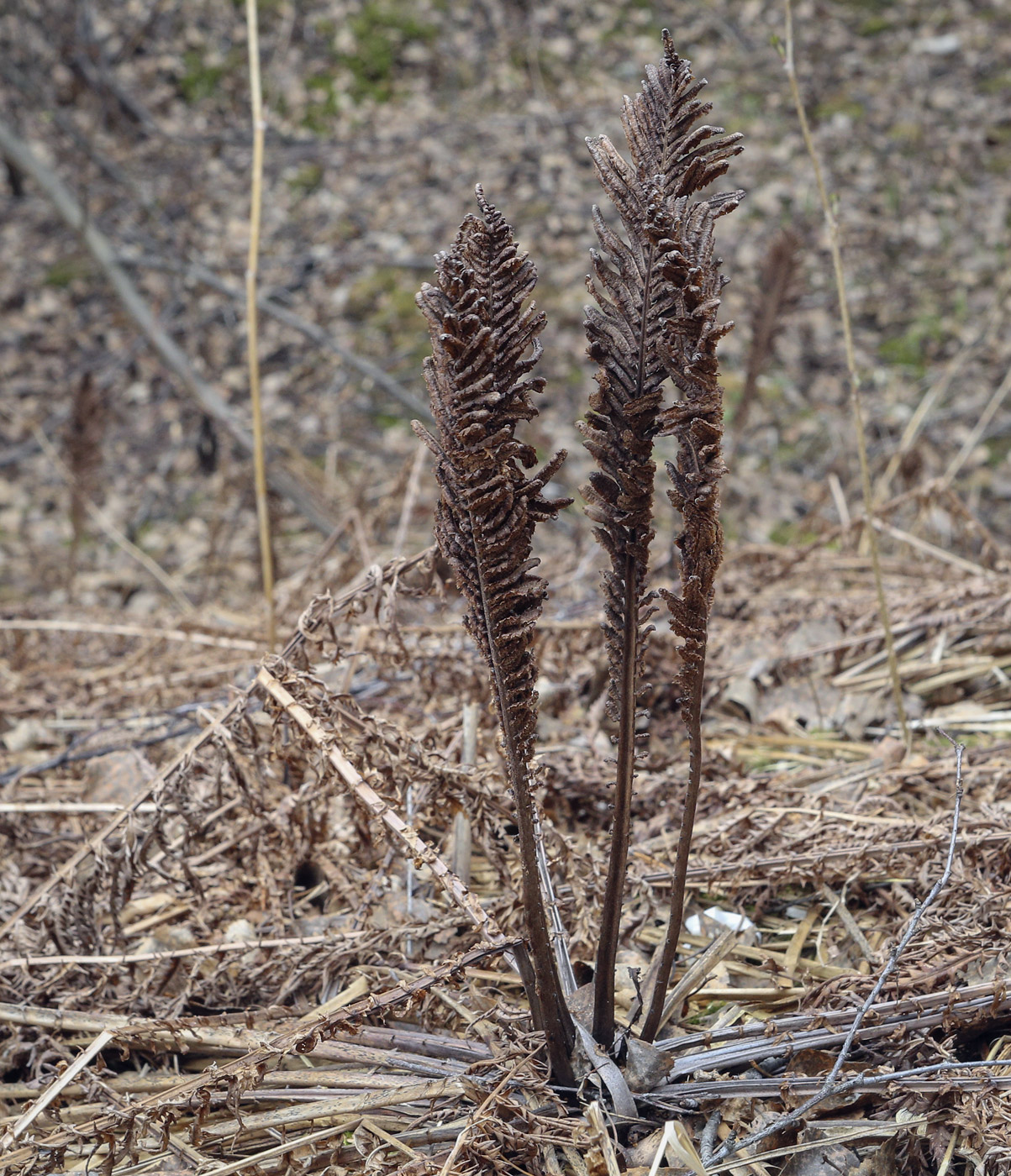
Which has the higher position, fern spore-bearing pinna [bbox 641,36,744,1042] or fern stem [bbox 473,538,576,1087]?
fern spore-bearing pinna [bbox 641,36,744,1042]

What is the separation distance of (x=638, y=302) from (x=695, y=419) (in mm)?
167

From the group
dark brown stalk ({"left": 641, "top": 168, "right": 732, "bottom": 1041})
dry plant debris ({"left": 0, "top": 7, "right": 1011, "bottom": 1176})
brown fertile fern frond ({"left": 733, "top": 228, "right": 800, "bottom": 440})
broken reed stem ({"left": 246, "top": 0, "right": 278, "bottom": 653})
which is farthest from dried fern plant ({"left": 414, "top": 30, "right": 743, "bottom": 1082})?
brown fertile fern frond ({"left": 733, "top": 228, "right": 800, "bottom": 440})

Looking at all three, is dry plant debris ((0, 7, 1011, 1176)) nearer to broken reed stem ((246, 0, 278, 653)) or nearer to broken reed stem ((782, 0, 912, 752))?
broken reed stem ((782, 0, 912, 752))

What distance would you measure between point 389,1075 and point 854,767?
1.28 metres

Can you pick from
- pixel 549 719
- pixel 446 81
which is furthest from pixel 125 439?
pixel 549 719

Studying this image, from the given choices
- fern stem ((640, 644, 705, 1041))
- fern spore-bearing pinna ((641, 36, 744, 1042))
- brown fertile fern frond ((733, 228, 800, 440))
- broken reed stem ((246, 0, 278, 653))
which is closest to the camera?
fern spore-bearing pinna ((641, 36, 744, 1042))

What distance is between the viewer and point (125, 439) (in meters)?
6.82

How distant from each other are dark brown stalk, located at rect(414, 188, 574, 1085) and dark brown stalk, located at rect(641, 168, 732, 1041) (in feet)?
0.49

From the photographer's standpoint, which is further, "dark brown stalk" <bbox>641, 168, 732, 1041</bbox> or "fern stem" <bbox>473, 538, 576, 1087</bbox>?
"fern stem" <bbox>473, 538, 576, 1087</bbox>

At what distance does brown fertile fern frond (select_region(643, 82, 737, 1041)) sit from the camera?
3.52 feet

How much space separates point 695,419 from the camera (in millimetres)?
1102

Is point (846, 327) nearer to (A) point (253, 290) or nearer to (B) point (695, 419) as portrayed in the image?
(B) point (695, 419)

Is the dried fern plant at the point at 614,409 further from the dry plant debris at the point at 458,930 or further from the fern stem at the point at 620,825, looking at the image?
the dry plant debris at the point at 458,930

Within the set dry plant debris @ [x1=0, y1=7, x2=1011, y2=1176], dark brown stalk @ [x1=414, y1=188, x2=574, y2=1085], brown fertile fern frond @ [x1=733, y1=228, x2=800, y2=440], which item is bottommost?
dry plant debris @ [x1=0, y1=7, x2=1011, y2=1176]
